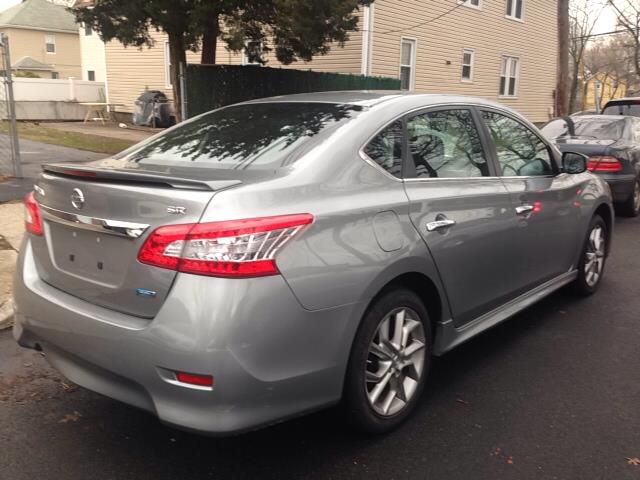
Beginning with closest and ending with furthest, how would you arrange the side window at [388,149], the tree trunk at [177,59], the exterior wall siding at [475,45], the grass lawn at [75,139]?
the side window at [388,149] < the tree trunk at [177,59] < the grass lawn at [75,139] < the exterior wall siding at [475,45]

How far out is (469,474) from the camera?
8.95 ft

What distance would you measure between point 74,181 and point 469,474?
7.38ft

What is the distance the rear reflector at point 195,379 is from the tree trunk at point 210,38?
9.21 metres

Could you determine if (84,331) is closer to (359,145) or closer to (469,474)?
(359,145)

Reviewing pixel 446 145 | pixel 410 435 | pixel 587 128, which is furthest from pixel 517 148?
pixel 587 128

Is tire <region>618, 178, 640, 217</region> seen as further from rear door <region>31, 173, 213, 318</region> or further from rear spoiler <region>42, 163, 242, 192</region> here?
rear door <region>31, 173, 213, 318</region>

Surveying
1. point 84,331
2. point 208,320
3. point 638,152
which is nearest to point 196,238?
point 208,320

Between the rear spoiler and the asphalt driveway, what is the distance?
1264mm

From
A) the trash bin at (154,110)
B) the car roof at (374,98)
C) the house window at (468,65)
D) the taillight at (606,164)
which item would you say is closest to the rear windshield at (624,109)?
the taillight at (606,164)

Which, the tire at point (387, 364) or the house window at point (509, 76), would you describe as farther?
the house window at point (509, 76)

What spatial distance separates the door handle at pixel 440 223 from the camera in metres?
3.10

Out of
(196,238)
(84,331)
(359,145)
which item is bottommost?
(84,331)

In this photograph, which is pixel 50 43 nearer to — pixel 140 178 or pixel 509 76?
pixel 509 76

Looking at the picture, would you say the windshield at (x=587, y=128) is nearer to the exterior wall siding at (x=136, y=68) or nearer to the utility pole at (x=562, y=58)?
the utility pole at (x=562, y=58)
